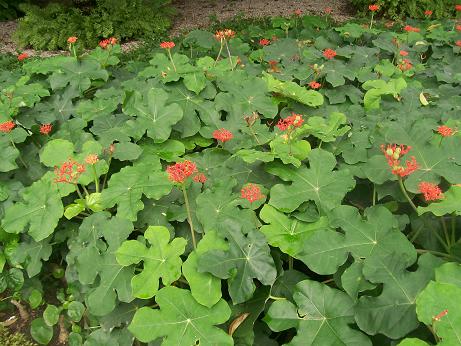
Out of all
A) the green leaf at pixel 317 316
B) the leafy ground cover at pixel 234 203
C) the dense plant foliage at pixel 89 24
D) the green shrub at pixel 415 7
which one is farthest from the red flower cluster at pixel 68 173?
the green shrub at pixel 415 7

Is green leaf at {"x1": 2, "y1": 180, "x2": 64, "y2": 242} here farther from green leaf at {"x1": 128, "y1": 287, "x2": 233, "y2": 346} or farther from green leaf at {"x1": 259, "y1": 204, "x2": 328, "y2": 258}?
green leaf at {"x1": 259, "y1": 204, "x2": 328, "y2": 258}

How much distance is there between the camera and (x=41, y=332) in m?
2.81

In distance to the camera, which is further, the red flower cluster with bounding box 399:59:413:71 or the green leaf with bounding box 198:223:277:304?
the red flower cluster with bounding box 399:59:413:71

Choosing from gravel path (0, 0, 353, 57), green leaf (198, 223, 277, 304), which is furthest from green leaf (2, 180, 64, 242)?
gravel path (0, 0, 353, 57)

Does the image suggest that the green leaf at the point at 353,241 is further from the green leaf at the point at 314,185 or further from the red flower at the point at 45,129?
the red flower at the point at 45,129

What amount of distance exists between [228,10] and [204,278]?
25.9 ft

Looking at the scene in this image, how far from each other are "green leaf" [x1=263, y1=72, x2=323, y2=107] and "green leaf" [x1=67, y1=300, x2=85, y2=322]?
2.02m

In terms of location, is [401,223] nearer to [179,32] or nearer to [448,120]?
[448,120]

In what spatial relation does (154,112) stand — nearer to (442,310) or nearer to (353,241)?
(353,241)

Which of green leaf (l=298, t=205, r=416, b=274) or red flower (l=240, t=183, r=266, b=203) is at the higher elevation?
red flower (l=240, t=183, r=266, b=203)

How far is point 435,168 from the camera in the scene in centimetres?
235

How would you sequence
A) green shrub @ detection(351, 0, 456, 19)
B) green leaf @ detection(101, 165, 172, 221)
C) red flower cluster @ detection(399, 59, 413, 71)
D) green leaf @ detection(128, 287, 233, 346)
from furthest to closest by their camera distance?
green shrub @ detection(351, 0, 456, 19), red flower cluster @ detection(399, 59, 413, 71), green leaf @ detection(101, 165, 172, 221), green leaf @ detection(128, 287, 233, 346)

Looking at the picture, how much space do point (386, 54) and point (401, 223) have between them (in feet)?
8.67

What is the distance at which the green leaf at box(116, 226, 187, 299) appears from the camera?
2.10 metres
